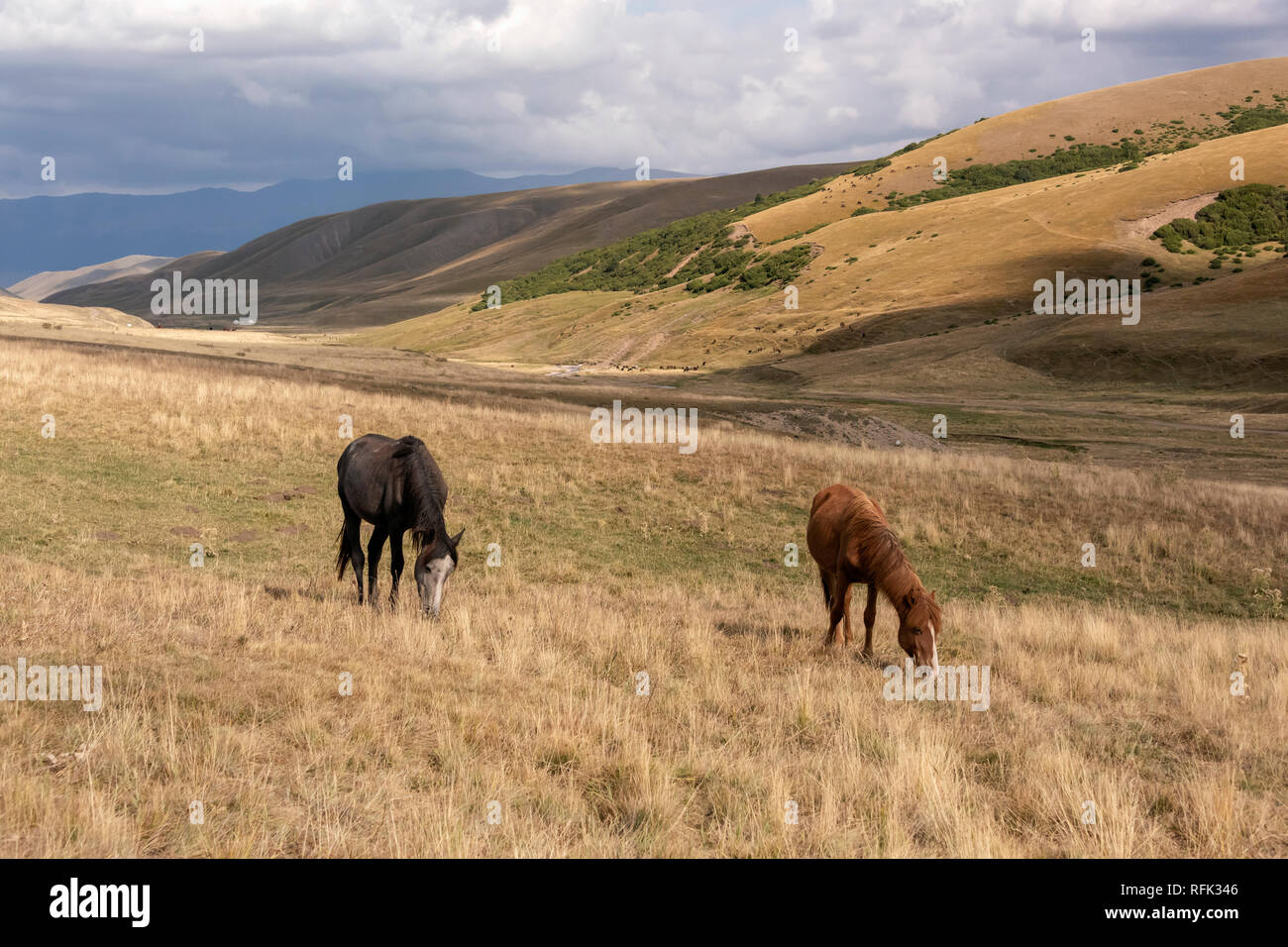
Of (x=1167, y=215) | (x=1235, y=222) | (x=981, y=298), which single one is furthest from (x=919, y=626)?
(x=1167, y=215)

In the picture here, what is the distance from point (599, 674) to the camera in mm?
9305

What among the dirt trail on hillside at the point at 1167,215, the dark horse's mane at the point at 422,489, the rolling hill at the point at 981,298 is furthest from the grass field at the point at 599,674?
the dirt trail on hillside at the point at 1167,215

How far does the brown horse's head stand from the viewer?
31.4ft

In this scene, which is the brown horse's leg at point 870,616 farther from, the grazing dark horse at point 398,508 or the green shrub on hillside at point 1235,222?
the green shrub on hillside at point 1235,222

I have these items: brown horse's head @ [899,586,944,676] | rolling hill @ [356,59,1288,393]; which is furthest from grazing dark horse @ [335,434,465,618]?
rolling hill @ [356,59,1288,393]

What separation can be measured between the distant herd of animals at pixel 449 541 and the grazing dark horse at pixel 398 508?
0.04 ft

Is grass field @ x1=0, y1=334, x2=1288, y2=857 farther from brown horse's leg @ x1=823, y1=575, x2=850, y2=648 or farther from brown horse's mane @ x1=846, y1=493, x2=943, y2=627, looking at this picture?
brown horse's mane @ x1=846, y1=493, x2=943, y2=627

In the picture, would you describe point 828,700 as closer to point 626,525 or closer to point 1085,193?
point 626,525

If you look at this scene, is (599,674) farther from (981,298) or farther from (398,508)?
(981,298)

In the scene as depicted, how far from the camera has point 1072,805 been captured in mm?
5949

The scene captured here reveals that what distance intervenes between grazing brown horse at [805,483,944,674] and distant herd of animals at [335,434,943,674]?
0.01 m

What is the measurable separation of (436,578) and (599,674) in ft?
9.34
